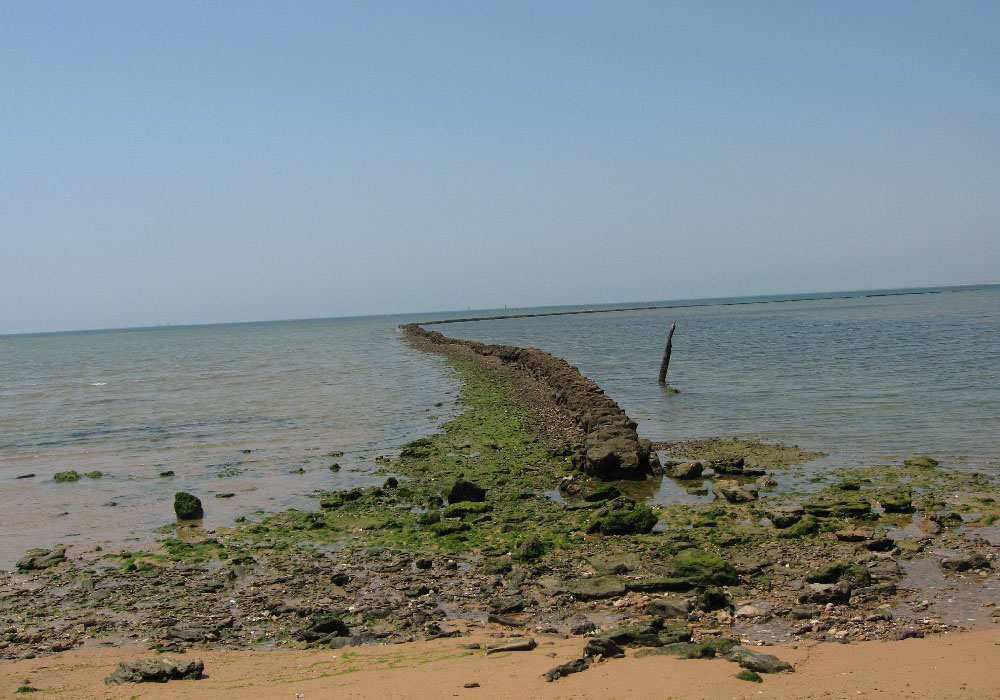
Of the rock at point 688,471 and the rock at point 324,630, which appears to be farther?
the rock at point 688,471

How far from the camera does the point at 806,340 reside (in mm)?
56906

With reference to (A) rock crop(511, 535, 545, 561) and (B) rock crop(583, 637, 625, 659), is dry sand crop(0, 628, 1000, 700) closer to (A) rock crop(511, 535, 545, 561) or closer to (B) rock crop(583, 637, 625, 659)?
(B) rock crop(583, 637, 625, 659)

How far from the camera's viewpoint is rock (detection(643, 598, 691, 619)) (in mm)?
8531

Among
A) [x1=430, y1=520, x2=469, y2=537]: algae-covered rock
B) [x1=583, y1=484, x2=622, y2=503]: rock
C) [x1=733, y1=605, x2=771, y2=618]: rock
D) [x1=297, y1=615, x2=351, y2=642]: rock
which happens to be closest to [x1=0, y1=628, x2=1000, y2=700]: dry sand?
[x1=297, y1=615, x2=351, y2=642]: rock

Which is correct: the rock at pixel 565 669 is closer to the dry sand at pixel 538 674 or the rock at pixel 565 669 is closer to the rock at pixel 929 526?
the dry sand at pixel 538 674

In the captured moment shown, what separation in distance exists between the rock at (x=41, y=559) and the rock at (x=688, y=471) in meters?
10.6

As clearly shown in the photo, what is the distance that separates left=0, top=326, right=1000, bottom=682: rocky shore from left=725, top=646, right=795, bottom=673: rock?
0.02m

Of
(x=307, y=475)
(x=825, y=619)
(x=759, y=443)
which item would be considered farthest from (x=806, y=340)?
(x=825, y=619)

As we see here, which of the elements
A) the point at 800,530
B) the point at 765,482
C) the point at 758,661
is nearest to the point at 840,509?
the point at 800,530

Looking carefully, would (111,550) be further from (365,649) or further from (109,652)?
(365,649)

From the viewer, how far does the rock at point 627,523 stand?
1184 centimetres

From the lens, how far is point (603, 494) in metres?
14.0

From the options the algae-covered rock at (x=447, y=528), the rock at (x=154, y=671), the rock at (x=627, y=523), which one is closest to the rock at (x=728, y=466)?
the rock at (x=627, y=523)

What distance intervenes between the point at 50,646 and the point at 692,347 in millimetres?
51028
